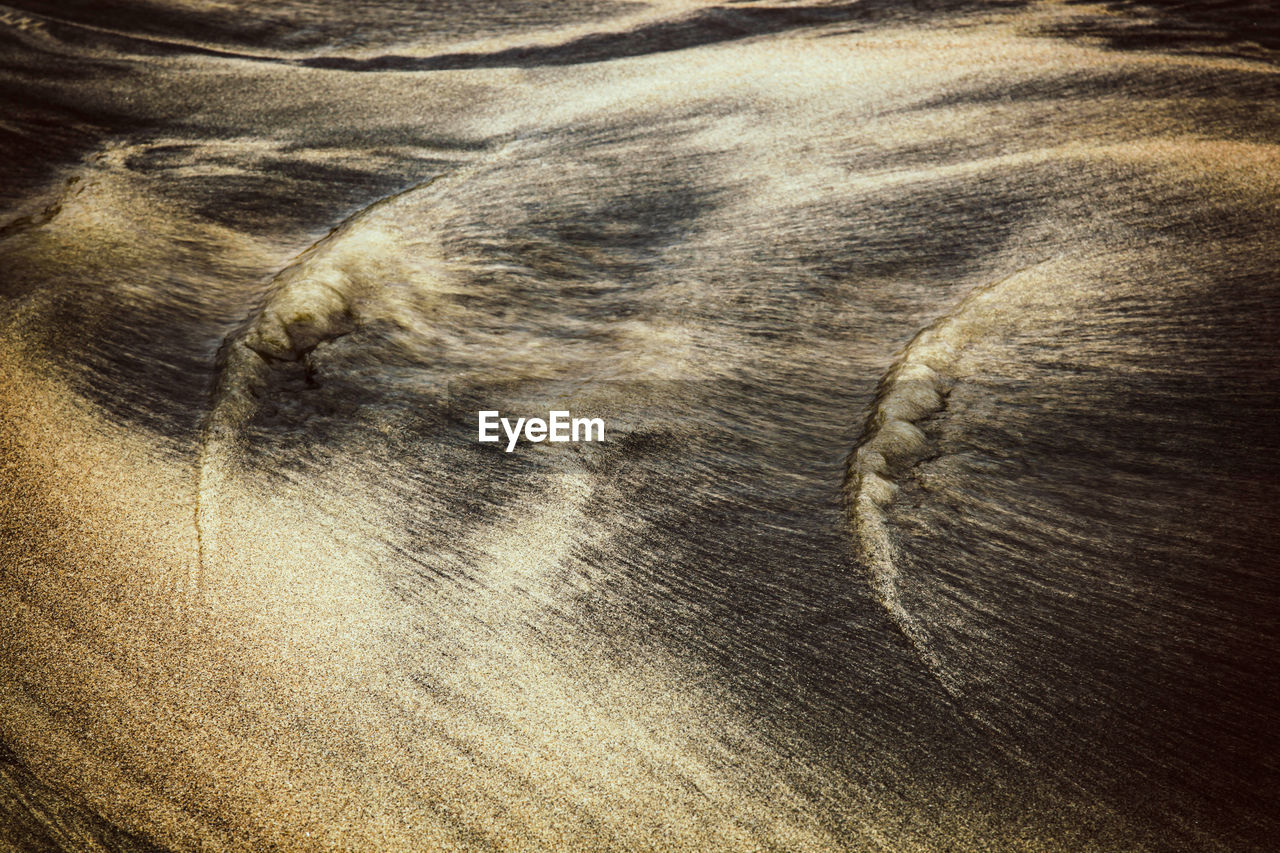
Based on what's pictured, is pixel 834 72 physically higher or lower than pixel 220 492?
higher

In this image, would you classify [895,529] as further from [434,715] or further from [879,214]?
[879,214]

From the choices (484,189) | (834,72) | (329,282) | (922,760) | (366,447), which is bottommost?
(922,760)

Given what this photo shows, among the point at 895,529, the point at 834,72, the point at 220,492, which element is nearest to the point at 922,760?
the point at 895,529

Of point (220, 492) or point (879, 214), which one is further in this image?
point (879, 214)

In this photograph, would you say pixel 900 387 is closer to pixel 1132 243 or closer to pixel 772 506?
pixel 772 506

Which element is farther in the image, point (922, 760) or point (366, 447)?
point (366, 447)

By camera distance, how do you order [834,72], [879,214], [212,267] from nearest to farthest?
[212,267] < [879,214] < [834,72]

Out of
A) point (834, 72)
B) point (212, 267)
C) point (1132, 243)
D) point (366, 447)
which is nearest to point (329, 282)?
point (212, 267)

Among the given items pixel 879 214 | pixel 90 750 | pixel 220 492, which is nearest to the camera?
pixel 90 750

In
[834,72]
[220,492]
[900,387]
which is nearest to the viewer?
[220,492]
